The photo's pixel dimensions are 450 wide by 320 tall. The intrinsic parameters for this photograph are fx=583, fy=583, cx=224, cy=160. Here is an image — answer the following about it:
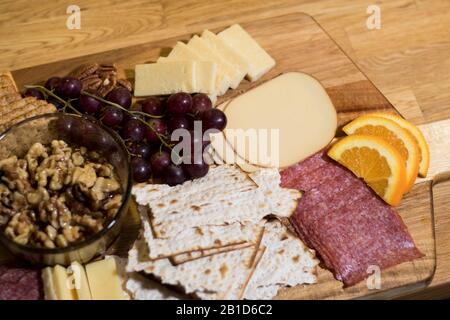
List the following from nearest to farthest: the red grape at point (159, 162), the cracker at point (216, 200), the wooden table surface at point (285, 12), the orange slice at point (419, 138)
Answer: the cracker at point (216, 200)
the red grape at point (159, 162)
the orange slice at point (419, 138)
the wooden table surface at point (285, 12)

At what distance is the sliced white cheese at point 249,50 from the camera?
6.86 feet

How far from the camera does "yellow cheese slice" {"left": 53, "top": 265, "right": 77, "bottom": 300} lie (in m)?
1.58

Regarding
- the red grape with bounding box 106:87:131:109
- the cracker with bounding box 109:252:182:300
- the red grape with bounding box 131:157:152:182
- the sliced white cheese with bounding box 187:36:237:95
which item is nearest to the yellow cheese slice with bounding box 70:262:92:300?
the cracker with bounding box 109:252:182:300

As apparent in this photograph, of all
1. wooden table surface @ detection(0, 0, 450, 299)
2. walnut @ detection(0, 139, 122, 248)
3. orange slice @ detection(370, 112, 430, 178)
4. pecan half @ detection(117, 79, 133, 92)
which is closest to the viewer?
walnut @ detection(0, 139, 122, 248)

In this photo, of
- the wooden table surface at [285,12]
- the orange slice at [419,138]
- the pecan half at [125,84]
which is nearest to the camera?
the orange slice at [419,138]

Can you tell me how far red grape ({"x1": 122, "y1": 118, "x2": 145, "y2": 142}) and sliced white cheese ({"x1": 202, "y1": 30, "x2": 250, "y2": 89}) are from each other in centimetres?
41

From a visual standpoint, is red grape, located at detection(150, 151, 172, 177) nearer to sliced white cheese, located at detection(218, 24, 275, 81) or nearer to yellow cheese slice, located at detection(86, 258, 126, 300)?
yellow cheese slice, located at detection(86, 258, 126, 300)

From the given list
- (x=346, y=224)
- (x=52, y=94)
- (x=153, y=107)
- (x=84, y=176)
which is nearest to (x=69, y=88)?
(x=52, y=94)

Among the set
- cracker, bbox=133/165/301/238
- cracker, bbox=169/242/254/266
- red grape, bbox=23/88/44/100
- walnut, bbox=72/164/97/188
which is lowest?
cracker, bbox=169/242/254/266

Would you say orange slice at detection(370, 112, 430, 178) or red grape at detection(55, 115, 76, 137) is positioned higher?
red grape at detection(55, 115, 76, 137)

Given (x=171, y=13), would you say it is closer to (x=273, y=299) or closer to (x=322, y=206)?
(x=322, y=206)

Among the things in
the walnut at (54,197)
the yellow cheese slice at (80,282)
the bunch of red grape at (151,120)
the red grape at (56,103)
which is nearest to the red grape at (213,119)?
the bunch of red grape at (151,120)

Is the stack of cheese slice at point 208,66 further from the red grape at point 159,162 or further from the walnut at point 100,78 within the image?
the red grape at point 159,162

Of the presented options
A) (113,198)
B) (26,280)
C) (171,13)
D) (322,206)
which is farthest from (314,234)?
(171,13)
